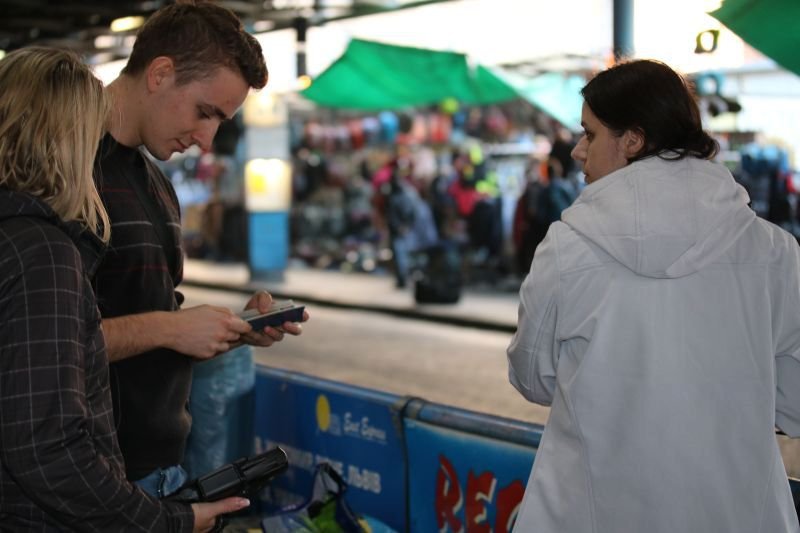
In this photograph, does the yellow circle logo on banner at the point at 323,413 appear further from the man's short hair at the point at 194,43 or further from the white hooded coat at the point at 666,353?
the white hooded coat at the point at 666,353

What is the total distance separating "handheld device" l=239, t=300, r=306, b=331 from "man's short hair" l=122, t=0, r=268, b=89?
0.59 metres

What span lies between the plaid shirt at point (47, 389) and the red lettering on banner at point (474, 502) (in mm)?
1693

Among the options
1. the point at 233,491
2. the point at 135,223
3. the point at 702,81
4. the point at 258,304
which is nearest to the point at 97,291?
the point at 135,223

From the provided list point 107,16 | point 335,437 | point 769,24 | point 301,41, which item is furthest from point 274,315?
point 301,41

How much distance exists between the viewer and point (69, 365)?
1.51 meters

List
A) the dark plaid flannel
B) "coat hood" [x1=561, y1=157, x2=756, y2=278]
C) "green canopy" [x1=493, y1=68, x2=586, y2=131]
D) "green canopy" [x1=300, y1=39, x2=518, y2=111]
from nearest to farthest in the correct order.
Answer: "coat hood" [x1=561, y1=157, x2=756, y2=278] → the dark plaid flannel → "green canopy" [x1=300, y1=39, x2=518, y2=111] → "green canopy" [x1=493, y1=68, x2=586, y2=131]

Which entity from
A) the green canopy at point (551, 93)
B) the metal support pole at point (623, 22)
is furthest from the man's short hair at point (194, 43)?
the green canopy at point (551, 93)

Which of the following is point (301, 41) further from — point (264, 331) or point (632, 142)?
point (632, 142)

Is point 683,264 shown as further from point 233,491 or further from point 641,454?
point 233,491

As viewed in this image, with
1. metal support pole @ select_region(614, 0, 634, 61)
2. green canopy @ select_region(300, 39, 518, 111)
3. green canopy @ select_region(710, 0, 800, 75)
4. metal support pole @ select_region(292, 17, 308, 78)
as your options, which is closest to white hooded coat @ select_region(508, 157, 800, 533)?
green canopy @ select_region(710, 0, 800, 75)

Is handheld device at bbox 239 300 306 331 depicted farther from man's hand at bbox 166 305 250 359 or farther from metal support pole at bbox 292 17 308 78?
metal support pole at bbox 292 17 308 78

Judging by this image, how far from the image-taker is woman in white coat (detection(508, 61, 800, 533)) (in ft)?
6.25

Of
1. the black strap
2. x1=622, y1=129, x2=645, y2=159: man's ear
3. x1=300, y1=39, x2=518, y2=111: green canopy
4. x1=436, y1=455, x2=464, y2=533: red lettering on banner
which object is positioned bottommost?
x1=436, y1=455, x2=464, y2=533: red lettering on banner

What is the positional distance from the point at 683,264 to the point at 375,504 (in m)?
2.02
